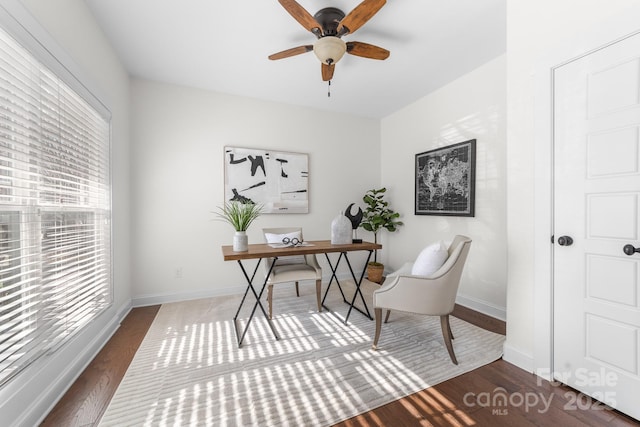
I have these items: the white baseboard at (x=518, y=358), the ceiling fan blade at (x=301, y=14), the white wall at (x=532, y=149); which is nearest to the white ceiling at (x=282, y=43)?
the ceiling fan blade at (x=301, y=14)

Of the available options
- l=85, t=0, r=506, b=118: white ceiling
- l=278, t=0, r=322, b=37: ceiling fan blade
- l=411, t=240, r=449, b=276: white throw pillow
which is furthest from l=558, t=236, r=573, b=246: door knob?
l=278, t=0, r=322, b=37: ceiling fan blade

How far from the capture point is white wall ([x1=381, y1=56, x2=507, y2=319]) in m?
2.62

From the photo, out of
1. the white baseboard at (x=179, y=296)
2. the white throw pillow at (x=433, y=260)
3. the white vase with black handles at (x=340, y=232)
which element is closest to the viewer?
the white throw pillow at (x=433, y=260)

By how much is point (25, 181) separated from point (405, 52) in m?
3.07

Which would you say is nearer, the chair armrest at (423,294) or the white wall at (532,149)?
the white wall at (532,149)

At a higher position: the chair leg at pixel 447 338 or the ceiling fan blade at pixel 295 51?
the ceiling fan blade at pixel 295 51

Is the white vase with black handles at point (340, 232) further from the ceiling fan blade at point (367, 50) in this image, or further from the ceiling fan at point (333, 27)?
the ceiling fan blade at point (367, 50)

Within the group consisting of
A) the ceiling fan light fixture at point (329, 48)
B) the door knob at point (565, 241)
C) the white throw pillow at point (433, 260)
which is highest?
the ceiling fan light fixture at point (329, 48)

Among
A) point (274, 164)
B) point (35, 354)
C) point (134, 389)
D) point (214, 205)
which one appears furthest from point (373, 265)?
point (35, 354)

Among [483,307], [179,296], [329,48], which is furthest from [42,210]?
[483,307]

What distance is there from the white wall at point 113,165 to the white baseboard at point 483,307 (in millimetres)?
3619

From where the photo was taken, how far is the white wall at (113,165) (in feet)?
4.22

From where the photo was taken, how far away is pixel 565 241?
5.12 feet

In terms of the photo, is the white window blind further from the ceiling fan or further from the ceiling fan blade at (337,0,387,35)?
the ceiling fan blade at (337,0,387,35)
